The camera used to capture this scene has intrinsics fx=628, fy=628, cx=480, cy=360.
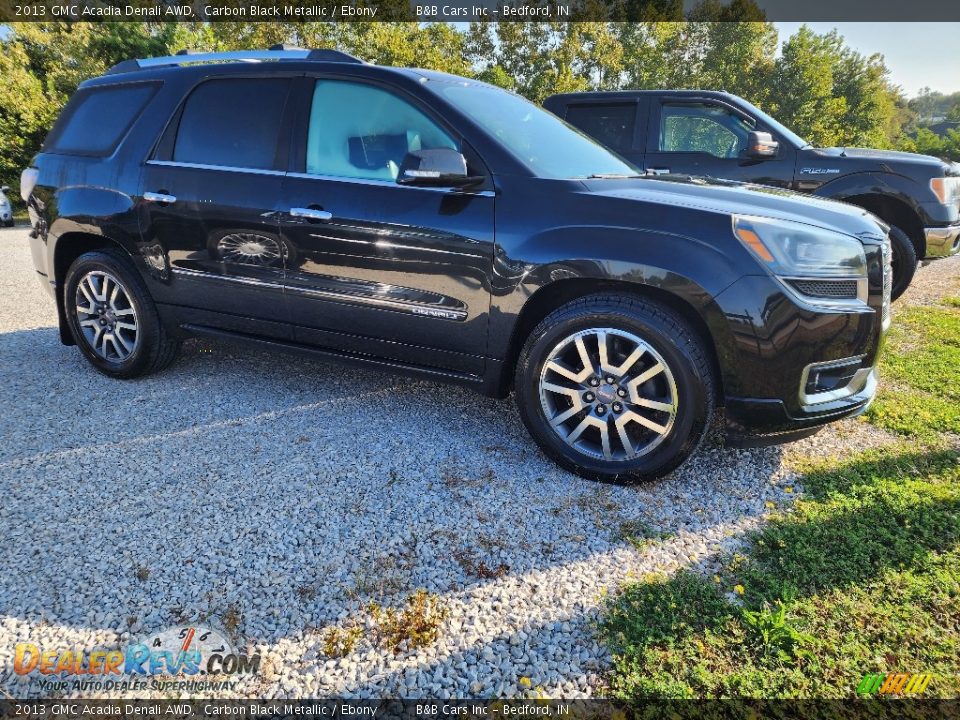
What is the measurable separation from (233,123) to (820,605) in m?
3.68

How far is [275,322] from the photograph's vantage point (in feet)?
11.8

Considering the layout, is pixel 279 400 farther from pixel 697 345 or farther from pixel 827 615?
pixel 827 615

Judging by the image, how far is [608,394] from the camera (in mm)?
2865

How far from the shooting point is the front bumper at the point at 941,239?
5844mm

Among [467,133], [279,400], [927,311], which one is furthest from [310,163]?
[927,311]

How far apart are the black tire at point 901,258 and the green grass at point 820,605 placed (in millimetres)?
3661

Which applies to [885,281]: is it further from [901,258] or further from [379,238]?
[901,258]

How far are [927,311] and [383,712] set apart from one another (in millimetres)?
6287

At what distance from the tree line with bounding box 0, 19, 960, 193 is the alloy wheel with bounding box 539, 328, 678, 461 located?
1510cm

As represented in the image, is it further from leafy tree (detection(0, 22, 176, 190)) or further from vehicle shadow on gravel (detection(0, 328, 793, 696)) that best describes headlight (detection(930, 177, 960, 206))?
leafy tree (detection(0, 22, 176, 190))

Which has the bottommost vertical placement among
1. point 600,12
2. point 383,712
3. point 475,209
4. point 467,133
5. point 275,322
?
point 383,712

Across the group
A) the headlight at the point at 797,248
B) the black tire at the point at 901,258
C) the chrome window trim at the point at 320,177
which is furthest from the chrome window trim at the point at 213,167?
the black tire at the point at 901,258

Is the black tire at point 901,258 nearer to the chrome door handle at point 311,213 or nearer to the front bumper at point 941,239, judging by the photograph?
the front bumper at point 941,239

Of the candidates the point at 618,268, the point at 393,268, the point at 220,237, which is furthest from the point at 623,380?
the point at 220,237
